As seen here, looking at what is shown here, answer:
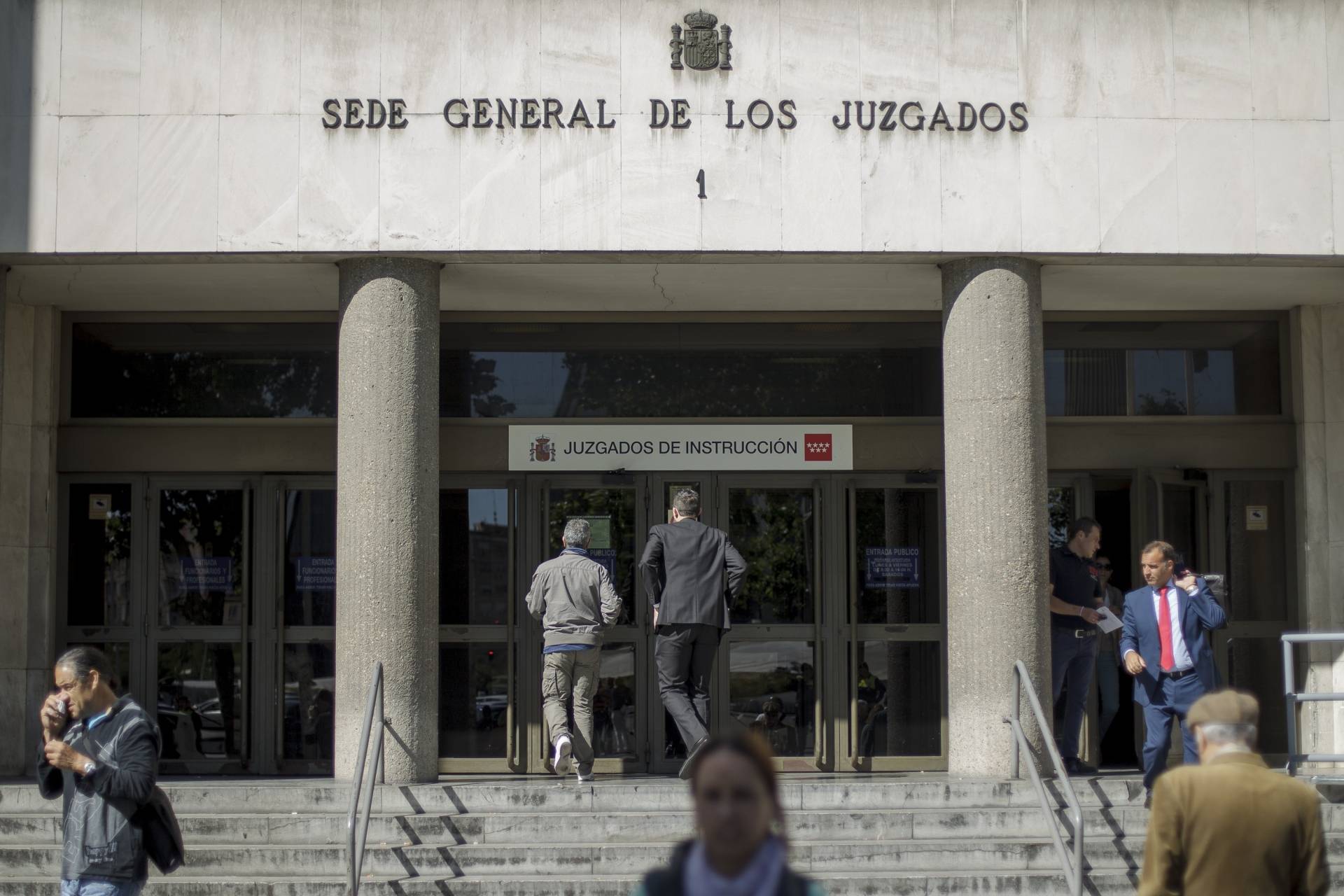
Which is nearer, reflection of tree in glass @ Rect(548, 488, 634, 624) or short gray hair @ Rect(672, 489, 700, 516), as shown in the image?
short gray hair @ Rect(672, 489, 700, 516)

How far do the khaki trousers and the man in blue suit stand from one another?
3.39 meters

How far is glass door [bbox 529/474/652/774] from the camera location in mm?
11805

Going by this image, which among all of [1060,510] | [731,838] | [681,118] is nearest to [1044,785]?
[1060,510]

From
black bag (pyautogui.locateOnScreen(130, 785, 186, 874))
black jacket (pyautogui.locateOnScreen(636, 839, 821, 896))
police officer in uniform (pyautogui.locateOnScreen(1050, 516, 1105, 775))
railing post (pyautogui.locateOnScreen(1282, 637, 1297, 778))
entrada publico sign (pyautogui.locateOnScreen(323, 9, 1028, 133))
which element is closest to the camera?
black jacket (pyautogui.locateOnScreen(636, 839, 821, 896))

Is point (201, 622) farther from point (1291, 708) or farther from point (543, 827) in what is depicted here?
point (1291, 708)

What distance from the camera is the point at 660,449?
1188 cm

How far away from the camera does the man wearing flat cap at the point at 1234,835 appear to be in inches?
173

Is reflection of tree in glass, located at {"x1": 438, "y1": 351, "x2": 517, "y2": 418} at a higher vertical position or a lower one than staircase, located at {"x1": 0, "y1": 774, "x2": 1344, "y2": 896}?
higher

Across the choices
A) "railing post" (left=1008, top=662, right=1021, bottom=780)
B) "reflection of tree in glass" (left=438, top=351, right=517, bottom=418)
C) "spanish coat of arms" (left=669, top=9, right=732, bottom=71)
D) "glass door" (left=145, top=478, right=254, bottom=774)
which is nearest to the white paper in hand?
"railing post" (left=1008, top=662, right=1021, bottom=780)

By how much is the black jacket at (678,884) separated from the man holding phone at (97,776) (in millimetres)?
2948

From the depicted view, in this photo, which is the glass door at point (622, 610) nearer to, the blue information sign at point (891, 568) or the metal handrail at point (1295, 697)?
the blue information sign at point (891, 568)

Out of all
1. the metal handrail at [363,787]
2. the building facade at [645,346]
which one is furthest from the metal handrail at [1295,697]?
the metal handrail at [363,787]

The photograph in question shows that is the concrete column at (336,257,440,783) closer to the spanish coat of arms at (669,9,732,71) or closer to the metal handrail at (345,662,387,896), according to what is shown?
the metal handrail at (345,662,387,896)

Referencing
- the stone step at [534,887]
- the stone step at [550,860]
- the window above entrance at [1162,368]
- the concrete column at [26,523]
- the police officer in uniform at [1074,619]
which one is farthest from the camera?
the window above entrance at [1162,368]
